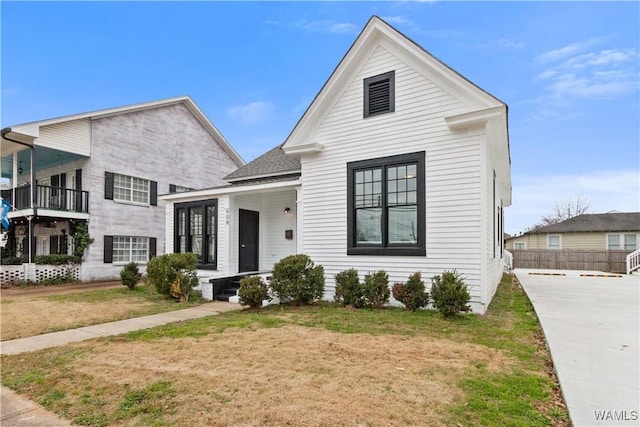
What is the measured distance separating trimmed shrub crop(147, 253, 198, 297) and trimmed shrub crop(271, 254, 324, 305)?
121 inches

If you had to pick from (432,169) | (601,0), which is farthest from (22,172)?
(601,0)

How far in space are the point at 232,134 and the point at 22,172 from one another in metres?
13.0

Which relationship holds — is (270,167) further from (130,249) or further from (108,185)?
(130,249)

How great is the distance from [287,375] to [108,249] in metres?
16.6

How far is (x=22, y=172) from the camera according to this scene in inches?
767

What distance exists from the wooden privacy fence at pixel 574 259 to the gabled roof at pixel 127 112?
22.0 m

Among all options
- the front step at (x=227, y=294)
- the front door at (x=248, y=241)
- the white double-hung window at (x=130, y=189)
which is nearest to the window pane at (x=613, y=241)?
the front door at (x=248, y=241)

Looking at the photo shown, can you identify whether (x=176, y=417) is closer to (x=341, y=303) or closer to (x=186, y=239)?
(x=341, y=303)

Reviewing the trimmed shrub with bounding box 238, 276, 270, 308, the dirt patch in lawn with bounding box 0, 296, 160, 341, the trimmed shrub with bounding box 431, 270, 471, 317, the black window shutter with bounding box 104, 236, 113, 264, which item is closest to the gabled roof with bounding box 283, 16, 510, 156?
the trimmed shrub with bounding box 431, 270, 471, 317

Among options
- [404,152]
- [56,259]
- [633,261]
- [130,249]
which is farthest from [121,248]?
[633,261]

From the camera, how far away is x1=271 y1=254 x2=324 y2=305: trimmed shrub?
8539 millimetres

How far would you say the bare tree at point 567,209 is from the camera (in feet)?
142

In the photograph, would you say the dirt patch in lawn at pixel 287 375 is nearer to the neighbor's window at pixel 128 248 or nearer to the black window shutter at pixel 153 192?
the neighbor's window at pixel 128 248

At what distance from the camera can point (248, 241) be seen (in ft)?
40.8
